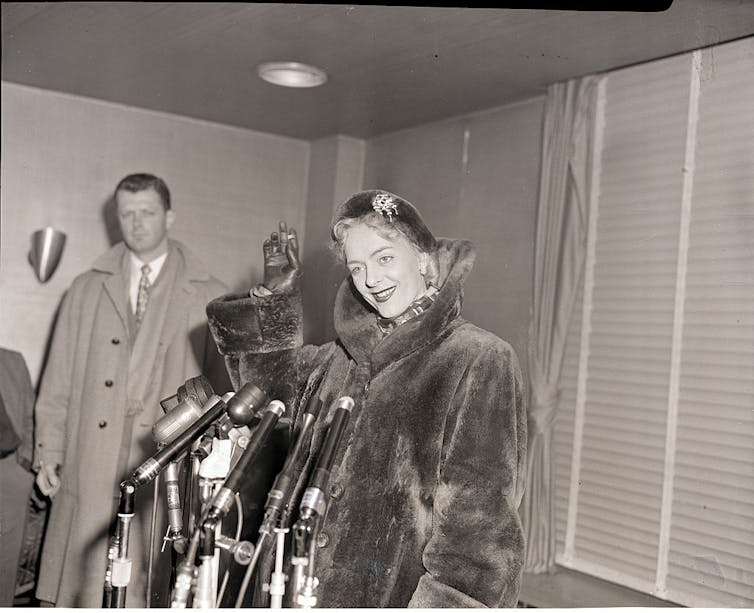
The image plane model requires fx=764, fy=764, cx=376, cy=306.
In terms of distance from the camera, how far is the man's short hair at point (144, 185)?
5.77 feet

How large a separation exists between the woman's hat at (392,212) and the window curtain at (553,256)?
1.44 ft

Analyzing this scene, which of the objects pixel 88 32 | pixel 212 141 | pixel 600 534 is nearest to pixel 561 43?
pixel 212 141

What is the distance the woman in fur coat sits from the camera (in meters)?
1.38

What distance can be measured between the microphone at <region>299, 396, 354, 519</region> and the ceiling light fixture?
0.87 metres

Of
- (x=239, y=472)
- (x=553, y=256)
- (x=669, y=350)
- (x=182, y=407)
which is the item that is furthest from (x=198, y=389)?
(x=669, y=350)

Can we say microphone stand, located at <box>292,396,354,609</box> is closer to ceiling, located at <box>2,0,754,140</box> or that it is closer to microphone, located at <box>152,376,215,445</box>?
microphone, located at <box>152,376,215,445</box>

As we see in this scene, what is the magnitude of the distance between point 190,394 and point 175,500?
0.28 meters

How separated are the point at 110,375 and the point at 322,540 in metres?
0.64

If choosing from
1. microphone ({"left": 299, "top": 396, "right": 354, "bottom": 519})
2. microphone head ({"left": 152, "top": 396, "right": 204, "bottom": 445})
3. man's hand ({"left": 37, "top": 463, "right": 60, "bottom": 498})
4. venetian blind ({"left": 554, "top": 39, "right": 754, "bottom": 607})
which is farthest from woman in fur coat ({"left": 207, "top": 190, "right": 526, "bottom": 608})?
venetian blind ({"left": 554, "top": 39, "right": 754, "bottom": 607})

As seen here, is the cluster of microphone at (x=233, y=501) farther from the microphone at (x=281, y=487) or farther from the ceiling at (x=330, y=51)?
the ceiling at (x=330, y=51)

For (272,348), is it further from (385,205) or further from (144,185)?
(144,185)

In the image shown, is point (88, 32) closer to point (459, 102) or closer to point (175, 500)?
point (459, 102)

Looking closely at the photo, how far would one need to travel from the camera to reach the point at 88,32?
5.56 feet

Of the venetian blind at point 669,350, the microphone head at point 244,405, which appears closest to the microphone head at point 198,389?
the microphone head at point 244,405
